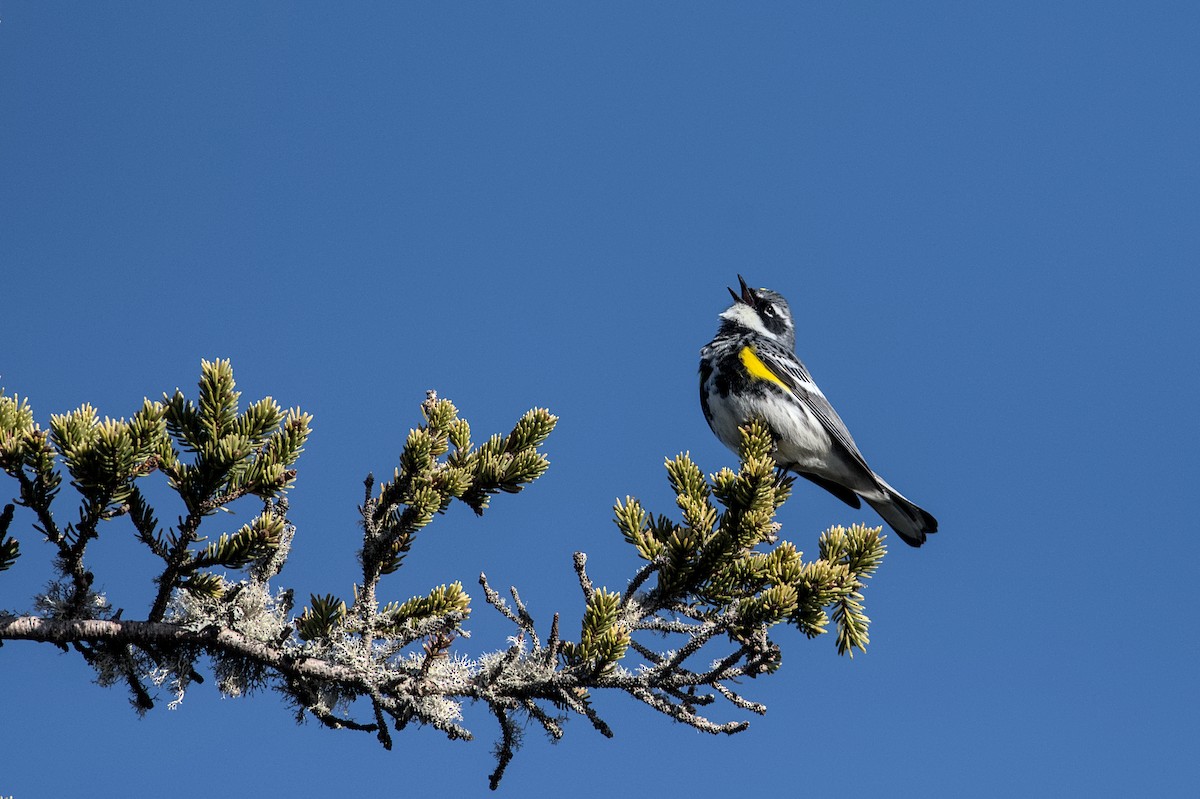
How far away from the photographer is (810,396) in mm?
7984

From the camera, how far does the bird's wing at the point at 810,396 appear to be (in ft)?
25.7


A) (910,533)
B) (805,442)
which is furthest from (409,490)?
(910,533)

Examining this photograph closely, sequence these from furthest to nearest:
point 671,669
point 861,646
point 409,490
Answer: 1. point 861,646
2. point 409,490
3. point 671,669

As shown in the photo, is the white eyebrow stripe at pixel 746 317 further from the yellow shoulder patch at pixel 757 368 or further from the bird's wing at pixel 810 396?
the yellow shoulder patch at pixel 757 368

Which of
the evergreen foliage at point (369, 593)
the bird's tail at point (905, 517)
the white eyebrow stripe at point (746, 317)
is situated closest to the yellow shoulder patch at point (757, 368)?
the bird's tail at point (905, 517)

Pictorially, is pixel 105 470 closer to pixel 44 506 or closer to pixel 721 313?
pixel 44 506

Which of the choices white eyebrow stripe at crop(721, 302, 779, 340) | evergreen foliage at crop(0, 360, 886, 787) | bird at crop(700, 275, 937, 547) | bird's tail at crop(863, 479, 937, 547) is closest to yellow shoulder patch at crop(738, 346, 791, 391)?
bird at crop(700, 275, 937, 547)

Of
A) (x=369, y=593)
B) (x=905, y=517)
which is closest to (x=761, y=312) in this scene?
(x=905, y=517)

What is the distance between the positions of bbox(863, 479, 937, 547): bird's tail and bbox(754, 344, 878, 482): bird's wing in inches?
8.3

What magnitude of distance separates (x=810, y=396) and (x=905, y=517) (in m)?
1.18

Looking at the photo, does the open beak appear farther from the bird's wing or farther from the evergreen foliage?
the evergreen foliage

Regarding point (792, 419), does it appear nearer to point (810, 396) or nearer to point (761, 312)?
point (810, 396)

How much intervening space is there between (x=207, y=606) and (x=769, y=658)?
1950 millimetres

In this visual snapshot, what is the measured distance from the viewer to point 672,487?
428 centimetres
